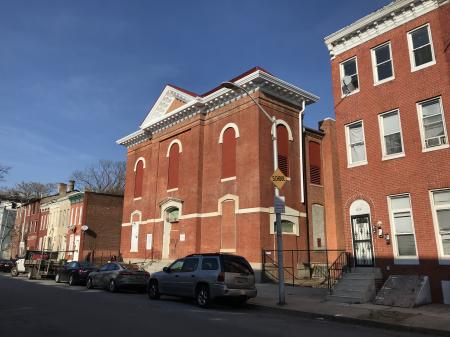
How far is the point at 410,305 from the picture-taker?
508 inches

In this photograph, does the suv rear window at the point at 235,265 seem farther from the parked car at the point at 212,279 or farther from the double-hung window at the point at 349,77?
the double-hung window at the point at 349,77

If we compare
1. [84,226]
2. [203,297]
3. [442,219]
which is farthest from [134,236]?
[442,219]

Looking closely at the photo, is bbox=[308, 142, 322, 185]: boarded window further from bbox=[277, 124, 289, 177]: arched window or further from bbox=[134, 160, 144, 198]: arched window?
bbox=[134, 160, 144, 198]: arched window

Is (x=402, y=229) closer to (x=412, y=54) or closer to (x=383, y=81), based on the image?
(x=383, y=81)

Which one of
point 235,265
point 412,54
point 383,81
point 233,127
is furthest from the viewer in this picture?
point 233,127

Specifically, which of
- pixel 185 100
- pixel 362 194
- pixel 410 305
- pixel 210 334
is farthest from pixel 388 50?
pixel 185 100

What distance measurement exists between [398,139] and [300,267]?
35.6 feet

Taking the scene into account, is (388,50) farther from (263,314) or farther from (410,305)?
(263,314)

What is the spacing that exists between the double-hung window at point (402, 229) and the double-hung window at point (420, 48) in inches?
209

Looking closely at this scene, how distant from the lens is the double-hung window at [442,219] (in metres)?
13.9

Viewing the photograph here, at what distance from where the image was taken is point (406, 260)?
1476 cm

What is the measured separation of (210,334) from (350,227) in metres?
10.0

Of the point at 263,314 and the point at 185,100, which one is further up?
the point at 185,100

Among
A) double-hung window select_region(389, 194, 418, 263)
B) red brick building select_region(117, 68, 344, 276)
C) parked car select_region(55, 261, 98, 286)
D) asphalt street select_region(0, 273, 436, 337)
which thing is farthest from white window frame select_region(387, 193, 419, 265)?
parked car select_region(55, 261, 98, 286)
